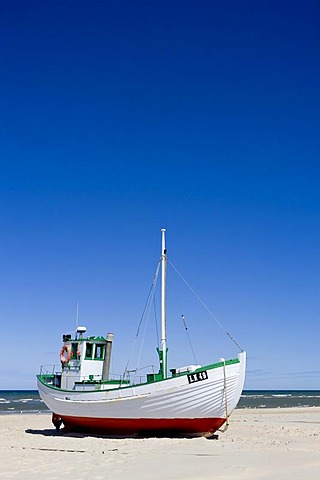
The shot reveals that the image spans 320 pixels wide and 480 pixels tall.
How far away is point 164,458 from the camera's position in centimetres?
1664

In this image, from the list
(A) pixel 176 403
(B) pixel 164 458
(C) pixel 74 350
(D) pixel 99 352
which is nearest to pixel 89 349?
(D) pixel 99 352

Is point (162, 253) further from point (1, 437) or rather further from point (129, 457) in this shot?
point (1, 437)

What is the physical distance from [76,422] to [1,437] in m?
3.71

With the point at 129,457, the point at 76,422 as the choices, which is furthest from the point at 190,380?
the point at 76,422

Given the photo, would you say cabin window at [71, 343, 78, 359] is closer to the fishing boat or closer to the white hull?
the fishing boat

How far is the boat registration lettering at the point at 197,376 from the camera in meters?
21.5

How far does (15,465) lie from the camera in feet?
52.5

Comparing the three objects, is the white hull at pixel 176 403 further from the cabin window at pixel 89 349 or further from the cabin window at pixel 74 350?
the cabin window at pixel 74 350

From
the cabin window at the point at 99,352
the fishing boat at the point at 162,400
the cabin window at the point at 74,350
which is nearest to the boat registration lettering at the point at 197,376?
the fishing boat at the point at 162,400

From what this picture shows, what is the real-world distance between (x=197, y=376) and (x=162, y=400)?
178 cm

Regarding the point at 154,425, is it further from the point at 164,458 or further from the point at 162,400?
the point at 164,458

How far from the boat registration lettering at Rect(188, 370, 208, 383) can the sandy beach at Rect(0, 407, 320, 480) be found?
88.6 inches

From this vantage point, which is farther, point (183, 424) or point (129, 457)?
point (183, 424)

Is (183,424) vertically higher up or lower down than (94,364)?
lower down
